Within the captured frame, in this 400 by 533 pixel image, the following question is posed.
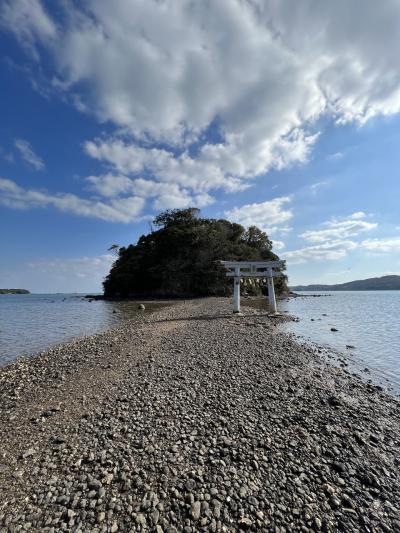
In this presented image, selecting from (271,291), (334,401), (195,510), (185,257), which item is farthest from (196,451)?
(185,257)

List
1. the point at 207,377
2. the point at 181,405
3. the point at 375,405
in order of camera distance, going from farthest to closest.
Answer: the point at 207,377 < the point at 375,405 < the point at 181,405

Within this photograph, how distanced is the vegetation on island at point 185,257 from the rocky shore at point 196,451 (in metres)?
42.4

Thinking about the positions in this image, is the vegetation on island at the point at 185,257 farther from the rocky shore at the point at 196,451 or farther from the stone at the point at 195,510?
the stone at the point at 195,510

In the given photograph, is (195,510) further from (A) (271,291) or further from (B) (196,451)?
(A) (271,291)

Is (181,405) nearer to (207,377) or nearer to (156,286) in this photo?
(207,377)

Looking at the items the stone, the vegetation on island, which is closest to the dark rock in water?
the stone

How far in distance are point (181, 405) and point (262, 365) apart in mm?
4110

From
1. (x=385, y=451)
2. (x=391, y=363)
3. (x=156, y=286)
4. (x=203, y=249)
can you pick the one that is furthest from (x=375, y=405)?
(x=156, y=286)

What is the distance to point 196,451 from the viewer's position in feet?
14.7

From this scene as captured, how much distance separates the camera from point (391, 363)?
1114 cm

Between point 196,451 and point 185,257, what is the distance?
2093 inches

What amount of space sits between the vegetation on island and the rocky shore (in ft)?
139

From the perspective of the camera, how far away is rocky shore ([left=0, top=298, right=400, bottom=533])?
3.32 m

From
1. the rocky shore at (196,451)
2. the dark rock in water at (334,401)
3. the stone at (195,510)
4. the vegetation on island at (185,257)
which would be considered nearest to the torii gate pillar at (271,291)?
the rocky shore at (196,451)
